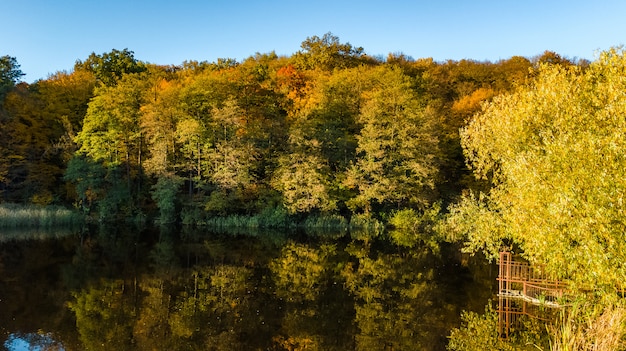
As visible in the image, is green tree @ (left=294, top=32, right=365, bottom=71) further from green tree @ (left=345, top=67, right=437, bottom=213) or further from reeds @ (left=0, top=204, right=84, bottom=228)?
reeds @ (left=0, top=204, right=84, bottom=228)

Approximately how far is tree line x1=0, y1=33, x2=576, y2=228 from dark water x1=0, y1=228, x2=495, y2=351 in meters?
11.9

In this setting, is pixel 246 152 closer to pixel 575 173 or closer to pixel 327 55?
pixel 327 55

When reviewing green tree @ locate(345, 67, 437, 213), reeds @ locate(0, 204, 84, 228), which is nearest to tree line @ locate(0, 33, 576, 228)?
green tree @ locate(345, 67, 437, 213)

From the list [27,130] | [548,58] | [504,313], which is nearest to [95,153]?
[27,130]

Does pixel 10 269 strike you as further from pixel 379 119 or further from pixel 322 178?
pixel 379 119

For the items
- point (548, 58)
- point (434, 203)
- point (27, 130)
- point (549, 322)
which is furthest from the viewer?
point (548, 58)

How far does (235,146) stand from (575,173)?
1370 inches

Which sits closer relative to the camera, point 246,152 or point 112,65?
point 246,152

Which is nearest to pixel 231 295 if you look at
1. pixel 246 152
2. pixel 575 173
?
pixel 575 173

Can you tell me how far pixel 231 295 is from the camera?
1878 cm

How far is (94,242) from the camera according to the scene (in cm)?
3234

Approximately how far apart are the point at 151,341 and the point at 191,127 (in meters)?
31.7

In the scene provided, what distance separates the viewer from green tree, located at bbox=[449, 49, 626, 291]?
1067 centimetres

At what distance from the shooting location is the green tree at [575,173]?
35.0ft
